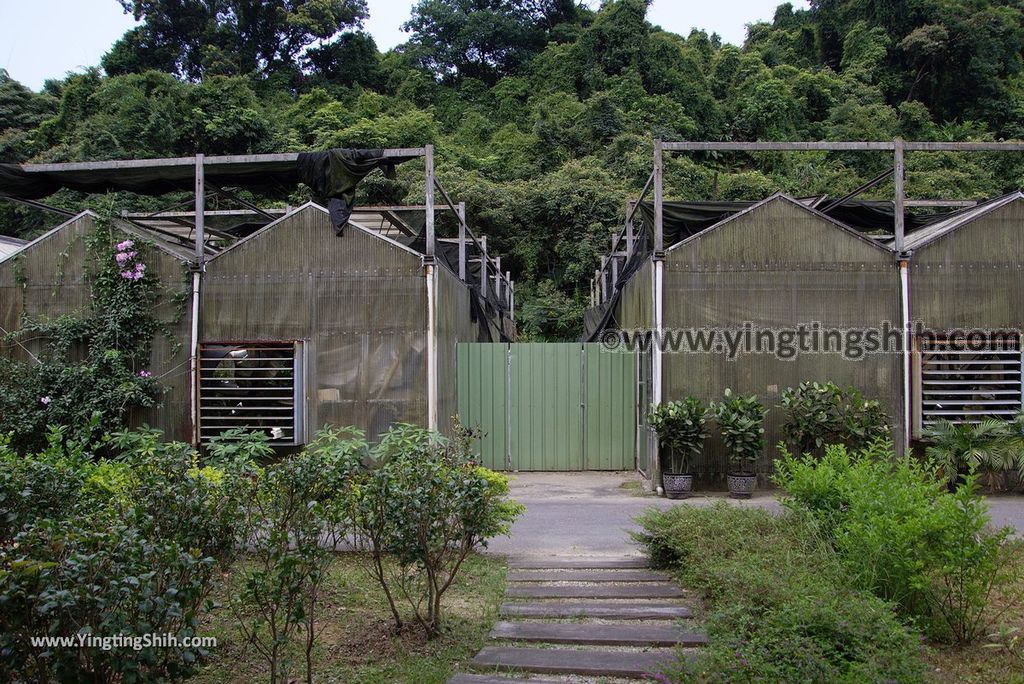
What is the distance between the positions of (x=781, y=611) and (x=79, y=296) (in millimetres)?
9754

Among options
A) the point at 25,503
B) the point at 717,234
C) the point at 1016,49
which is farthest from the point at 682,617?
the point at 1016,49

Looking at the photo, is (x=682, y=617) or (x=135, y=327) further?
(x=135, y=327)

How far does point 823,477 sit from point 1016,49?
3763 centimetres

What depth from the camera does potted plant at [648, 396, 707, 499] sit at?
31.6ft

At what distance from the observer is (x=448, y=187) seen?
25484 mm

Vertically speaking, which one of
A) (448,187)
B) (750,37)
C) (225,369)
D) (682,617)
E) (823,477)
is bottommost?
(682,617)

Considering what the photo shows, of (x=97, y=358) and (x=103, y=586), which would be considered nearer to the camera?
(x=103, y=586)

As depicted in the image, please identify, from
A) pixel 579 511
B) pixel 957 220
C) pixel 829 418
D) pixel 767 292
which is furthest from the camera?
pixel 957 220

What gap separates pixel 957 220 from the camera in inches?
415

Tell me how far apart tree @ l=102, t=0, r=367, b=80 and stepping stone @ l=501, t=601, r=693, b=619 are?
38.0 m

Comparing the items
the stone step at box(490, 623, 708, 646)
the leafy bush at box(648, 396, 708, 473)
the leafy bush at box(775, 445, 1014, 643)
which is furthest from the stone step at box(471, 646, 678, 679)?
the leafy bush at box(648, 396, 708, 473)

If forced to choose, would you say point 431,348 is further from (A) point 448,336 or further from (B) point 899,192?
(B) point 899,192

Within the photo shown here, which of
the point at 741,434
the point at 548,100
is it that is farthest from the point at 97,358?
the point at 548,100

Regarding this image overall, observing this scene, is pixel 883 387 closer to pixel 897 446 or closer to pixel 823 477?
pixel 897 446
